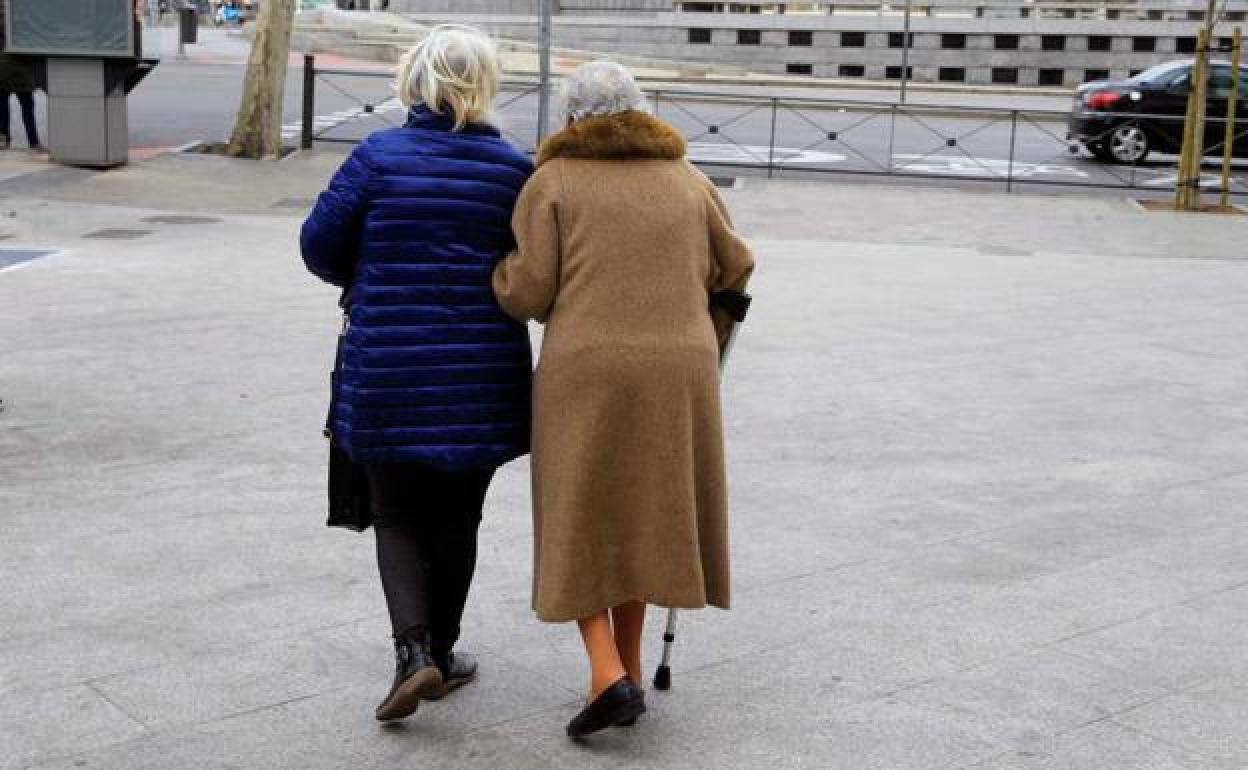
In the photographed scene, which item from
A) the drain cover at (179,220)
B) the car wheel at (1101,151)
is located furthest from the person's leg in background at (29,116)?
the car wheel at (1101,151)

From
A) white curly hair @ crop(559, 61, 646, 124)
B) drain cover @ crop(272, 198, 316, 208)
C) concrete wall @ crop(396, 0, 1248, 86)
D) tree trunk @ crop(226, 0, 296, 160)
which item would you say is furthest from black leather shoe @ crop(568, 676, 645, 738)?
concrete wall @ crop(396, 0, 1248, 86)

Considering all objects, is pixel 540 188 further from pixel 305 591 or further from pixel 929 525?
pixel 929 525

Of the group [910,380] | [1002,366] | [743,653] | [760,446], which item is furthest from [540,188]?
[1002,366]

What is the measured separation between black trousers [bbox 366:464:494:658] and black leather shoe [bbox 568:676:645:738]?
50 cm

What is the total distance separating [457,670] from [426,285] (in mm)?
1156

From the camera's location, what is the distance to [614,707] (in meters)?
4.53

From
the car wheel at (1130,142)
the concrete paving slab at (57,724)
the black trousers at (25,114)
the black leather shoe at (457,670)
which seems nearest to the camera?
the concrete paving slab at (57,724)

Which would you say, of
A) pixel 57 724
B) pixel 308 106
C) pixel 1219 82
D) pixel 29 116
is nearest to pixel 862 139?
pixel 1219 82

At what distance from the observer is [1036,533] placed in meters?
6.78

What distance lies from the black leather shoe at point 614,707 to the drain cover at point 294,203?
12623mm

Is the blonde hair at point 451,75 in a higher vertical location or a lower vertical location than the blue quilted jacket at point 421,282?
higher

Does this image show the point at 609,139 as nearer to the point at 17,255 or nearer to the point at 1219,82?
the point at 17,255

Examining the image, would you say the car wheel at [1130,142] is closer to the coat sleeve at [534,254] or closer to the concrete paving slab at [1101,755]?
the concrete paving slab at [1101,755]

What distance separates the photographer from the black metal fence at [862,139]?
21.7 meters
